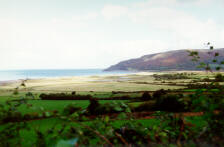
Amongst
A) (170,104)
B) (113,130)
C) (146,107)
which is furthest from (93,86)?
(113,130)

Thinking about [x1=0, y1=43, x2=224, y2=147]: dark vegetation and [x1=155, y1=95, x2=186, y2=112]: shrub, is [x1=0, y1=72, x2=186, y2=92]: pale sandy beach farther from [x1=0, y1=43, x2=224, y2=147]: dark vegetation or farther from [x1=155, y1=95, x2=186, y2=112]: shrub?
[x1=0, y1=43, x2=224, y2=147]: dark vegetation

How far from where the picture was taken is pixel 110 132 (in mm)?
2189

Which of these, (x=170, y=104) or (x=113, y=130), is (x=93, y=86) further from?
(x=113, y=130)

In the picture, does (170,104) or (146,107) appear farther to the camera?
(146,107)

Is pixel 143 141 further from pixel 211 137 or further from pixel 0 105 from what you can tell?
pixel 0 105

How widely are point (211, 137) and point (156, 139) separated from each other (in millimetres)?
598

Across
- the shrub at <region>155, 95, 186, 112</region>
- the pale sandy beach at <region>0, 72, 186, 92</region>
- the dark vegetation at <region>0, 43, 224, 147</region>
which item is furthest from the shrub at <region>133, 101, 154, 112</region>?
the dark vegetation at <region>0, 43, 224, 147</region>

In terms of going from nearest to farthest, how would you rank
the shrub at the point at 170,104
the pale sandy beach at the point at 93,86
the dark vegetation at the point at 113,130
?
the dark vegetation at the point at 113,130, the shrub at the point at 170,104, the pale sandy beach at the point at 93,86

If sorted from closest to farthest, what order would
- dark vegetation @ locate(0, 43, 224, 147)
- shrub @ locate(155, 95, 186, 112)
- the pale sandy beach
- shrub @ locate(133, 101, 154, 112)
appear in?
1. dark vegetation @ locate(0, 43, 224, 147)
2. shrub @ locate(155, 95, 186, 112)
3. shrub @ locate(133, 101, 154, 112)
4. the pale sandy beach

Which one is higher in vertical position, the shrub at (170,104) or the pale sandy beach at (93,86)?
the shrub at (170,104)

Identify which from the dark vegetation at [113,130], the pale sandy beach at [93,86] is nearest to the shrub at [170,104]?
the dark vegetation at [113,130]

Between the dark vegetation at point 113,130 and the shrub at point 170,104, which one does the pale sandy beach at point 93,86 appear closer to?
the shrub at point 170,104

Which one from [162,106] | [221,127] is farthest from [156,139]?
[162,106]

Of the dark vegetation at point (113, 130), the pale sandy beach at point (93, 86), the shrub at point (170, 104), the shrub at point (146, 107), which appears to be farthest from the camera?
the pale sandy beach at point (93, 86)
